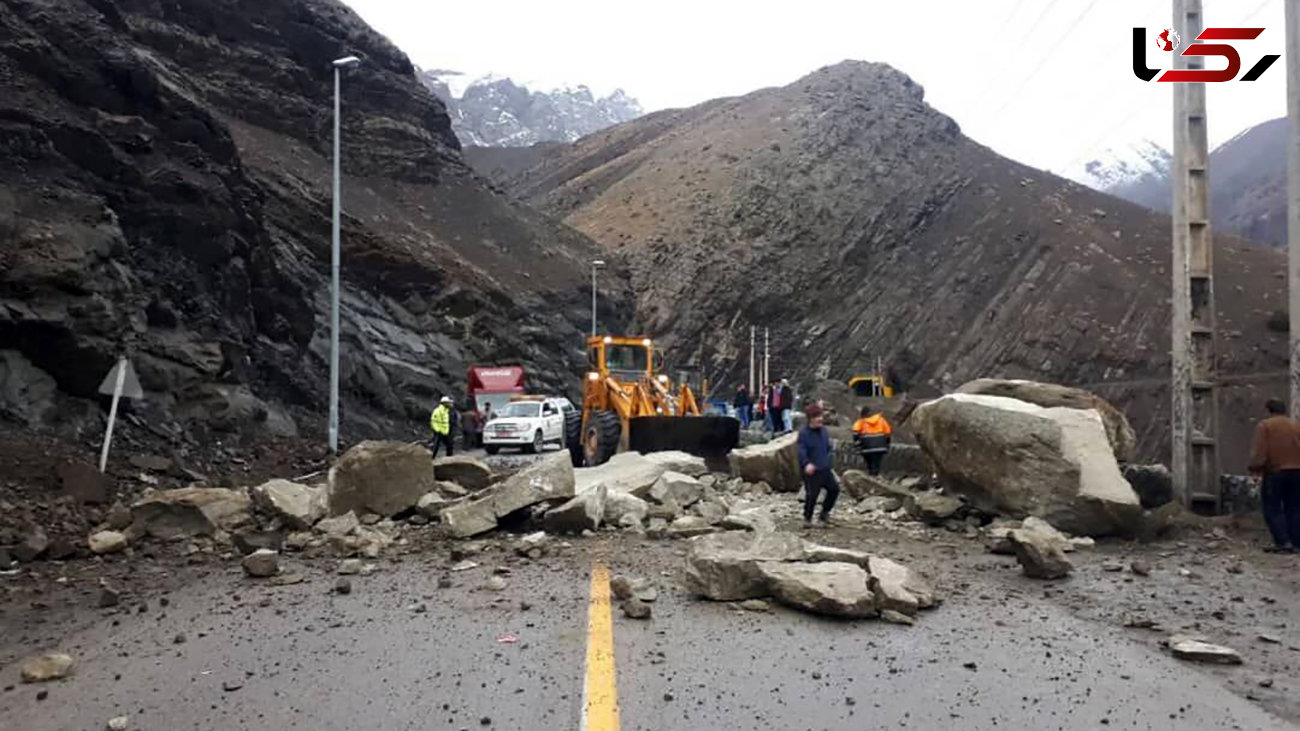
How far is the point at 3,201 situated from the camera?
1512cm

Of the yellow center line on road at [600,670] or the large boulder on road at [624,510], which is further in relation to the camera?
the large boulder on road at [624,510]

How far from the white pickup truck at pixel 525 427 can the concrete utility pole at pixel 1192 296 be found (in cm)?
1954

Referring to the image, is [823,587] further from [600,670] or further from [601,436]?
[601,436]

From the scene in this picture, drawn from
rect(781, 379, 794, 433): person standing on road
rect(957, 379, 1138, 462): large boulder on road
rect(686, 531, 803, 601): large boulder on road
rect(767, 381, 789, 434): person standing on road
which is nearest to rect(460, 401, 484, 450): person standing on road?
rect(767, 381, 789, 434): person standing on road

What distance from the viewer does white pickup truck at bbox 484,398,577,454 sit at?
28484 mm

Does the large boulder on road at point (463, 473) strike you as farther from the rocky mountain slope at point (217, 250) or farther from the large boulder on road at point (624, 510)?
the rocky mountain slope at point (217, 250)

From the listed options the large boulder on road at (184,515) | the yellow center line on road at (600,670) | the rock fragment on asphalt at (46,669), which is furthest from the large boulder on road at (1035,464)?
the rock fragment on asphalt at (46,669)

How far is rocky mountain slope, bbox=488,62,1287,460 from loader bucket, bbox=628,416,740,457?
2712 cm

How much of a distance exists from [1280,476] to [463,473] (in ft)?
29.7

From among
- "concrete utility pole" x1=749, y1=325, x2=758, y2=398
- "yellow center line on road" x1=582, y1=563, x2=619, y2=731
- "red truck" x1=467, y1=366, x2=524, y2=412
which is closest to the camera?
"yellow center line on road" x1=582, y1=563, x2=619, y2=731

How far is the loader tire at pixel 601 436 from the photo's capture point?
20.5m

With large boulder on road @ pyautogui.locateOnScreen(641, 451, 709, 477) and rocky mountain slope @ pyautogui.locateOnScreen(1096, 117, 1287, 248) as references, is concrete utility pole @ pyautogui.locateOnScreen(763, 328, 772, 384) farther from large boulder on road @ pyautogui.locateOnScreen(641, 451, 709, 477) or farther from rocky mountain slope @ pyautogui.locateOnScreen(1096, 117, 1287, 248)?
large boulder on road @ pyautogui.locateOnScreen(641, 451, 709, 477)

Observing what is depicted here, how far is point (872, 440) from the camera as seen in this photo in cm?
1655

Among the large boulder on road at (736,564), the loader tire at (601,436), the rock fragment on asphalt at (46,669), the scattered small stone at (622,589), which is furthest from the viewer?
the loader tire at (601,436)
